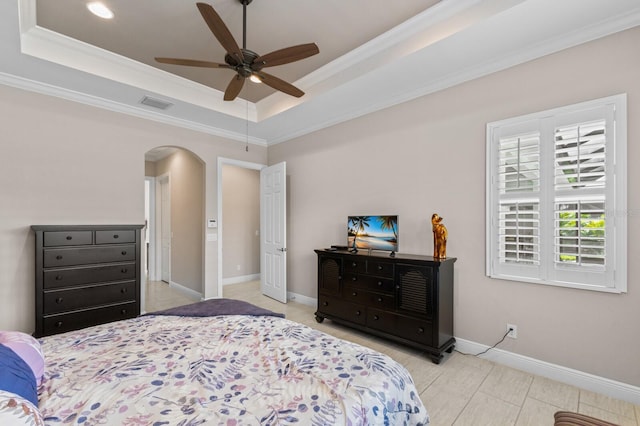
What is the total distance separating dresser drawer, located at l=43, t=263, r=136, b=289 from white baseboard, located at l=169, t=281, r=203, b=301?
1512 mm

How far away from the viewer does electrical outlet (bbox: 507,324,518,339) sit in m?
2.67

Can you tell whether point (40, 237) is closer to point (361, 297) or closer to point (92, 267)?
point (92, 267)

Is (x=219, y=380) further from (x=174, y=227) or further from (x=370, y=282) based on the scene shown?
(x=174, y=227)

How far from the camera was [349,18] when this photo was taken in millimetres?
2633

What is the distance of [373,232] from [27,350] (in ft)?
9.86

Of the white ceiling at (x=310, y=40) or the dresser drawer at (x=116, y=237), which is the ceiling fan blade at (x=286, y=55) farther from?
the dresser drawer at (x=116, y=237)

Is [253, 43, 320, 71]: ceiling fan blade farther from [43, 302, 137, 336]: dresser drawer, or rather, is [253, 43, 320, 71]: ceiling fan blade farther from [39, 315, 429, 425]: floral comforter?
[43, 302, 137, 336]: dresser drawer

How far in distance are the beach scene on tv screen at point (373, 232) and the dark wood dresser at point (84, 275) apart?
2.61 meters

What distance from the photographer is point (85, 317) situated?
10.5 ft

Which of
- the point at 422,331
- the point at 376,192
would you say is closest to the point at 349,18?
the point at 376,192

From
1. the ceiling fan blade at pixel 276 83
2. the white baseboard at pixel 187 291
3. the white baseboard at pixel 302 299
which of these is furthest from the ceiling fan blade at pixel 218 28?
the white baseboard at pixel 187 291

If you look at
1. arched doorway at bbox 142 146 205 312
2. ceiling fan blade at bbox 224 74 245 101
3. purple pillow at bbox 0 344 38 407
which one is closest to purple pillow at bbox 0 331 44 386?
purple pillow at bbox 0 344 38 407

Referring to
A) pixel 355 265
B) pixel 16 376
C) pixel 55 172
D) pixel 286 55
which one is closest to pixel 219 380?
pixel 16 376

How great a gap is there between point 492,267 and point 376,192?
154cm
